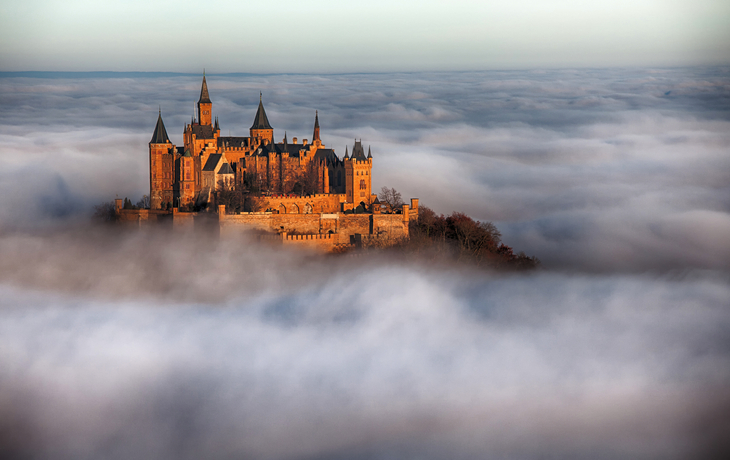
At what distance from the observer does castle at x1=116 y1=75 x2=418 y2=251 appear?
52938mm

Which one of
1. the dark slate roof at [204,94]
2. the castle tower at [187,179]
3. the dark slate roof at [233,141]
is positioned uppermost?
the dark slate roof at [204,94]

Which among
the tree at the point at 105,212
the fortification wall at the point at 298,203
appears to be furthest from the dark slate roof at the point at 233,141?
the tree at the point at 105,212

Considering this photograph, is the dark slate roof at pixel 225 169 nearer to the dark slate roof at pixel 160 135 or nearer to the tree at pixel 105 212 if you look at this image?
the dark slate roof at pixel 160 135

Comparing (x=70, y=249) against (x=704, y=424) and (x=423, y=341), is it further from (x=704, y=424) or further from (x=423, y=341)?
(x=704, y=424)

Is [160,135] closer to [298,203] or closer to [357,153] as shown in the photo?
[298,203]

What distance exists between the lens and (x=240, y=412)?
176 ft

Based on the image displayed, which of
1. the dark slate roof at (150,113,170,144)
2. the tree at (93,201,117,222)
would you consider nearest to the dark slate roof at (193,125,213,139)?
the dark slate roof at (150,113,170,144)

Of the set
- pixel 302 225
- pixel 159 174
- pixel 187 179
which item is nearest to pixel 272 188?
pixel 302 225

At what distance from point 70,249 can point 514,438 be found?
2867 centimetres

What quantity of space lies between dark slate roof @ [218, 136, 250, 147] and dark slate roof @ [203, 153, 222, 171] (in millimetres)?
2077

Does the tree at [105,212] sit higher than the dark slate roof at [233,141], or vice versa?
the dark slate roof at [233,141]

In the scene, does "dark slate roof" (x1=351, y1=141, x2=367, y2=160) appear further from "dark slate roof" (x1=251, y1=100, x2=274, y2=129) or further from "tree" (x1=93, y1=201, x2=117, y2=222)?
"tree" (x1=93, y1=201, x2=117, y2=222)

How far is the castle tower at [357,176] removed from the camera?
55.1 metres

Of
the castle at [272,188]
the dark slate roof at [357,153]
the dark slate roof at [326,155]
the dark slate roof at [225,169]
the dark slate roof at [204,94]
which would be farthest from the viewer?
the dark slate roof at [204,94]
